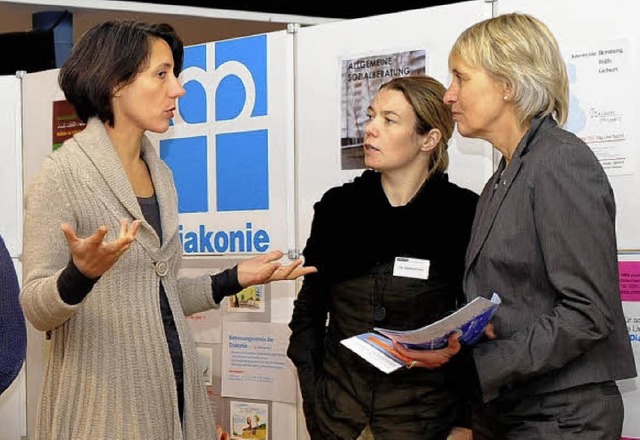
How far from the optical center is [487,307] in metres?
2.18

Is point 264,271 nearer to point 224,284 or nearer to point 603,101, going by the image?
point 224,284

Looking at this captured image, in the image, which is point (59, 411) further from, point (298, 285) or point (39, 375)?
point (39, 375)

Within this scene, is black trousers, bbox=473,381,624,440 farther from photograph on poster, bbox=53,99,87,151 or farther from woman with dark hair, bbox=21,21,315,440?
photograph on poster, bbox=53,99,87,151

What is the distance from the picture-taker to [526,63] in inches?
94.7

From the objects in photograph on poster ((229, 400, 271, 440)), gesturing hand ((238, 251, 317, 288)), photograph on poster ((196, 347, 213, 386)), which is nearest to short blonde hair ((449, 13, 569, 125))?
gesturing hand ((238, 251, 317, 288))

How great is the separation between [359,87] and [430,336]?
1.35m

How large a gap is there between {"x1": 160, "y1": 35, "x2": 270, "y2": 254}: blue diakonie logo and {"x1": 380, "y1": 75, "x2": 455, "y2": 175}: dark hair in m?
0.86

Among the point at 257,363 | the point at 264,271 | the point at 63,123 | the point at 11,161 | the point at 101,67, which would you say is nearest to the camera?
the point at 101,67

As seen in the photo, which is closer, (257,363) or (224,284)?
(224,284)

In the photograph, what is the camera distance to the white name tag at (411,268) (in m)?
2.74

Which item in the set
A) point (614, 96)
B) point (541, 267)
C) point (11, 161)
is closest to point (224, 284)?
point (541, 267)

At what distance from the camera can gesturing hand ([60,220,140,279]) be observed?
2.07m

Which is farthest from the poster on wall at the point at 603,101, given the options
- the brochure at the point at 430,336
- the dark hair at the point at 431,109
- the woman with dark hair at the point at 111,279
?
the woman with dark hair at the point at 111,279

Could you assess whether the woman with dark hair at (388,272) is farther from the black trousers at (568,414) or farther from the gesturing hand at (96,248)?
the gesturing hand at (96,248)
